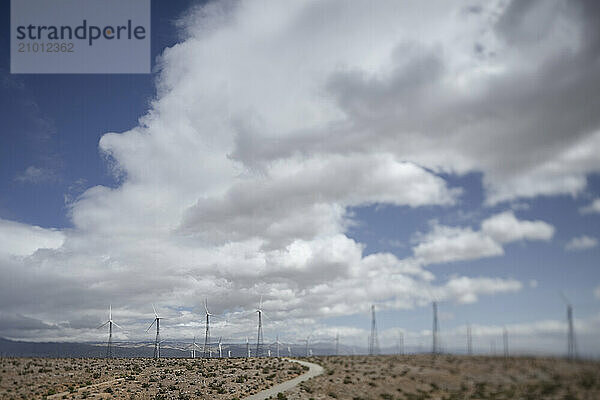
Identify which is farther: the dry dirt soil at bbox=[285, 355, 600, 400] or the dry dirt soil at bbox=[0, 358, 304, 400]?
the dry dirt soil at bbox=[0, 358, 304, 400]

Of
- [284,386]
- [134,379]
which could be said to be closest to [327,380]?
[284,386]

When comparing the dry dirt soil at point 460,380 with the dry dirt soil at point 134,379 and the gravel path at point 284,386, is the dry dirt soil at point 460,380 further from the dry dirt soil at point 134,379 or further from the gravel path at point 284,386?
the dry dirt soil at point 134,379

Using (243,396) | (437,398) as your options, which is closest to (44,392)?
(243,396)

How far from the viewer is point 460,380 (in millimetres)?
85875

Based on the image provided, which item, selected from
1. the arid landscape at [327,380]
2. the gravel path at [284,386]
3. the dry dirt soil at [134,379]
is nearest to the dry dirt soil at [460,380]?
the arid landscape at [327,380]

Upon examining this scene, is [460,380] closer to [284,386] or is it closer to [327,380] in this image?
[327,380]

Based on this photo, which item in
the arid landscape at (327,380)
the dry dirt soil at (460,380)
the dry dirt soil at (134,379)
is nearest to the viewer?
the dry dirt soil at (460,380)

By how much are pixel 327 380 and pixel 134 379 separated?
4183cm

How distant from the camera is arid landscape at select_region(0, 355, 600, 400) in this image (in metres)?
64.6

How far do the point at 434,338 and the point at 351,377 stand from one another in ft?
166

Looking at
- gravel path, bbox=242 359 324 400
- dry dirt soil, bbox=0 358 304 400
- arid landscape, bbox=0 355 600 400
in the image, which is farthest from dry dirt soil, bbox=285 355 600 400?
dry dirt soil, bbox=0 358 304 400

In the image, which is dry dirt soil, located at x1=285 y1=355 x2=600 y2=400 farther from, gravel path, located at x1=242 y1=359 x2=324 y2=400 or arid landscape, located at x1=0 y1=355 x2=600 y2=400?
gravel path, located at x1=242 y1=359 x2=324 y2=400

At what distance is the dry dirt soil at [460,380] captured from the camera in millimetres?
60344

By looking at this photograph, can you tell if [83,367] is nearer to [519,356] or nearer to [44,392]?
[44,392]
